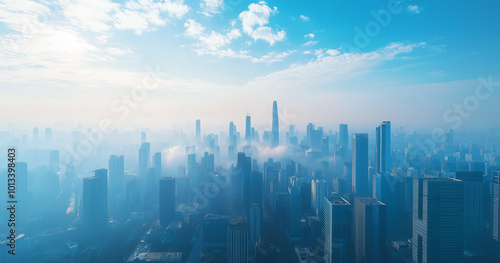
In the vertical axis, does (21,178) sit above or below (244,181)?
above

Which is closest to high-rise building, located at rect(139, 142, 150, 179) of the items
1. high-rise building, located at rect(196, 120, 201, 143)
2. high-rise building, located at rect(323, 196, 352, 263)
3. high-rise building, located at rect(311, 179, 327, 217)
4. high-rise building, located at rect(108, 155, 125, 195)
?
high-rise building, located at rect(108, 155, 125, 195)

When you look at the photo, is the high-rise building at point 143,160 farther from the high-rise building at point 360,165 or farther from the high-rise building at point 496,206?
the high-rise building at point 496,206

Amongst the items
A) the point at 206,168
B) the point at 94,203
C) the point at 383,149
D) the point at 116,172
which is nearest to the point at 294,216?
the point at 206,168

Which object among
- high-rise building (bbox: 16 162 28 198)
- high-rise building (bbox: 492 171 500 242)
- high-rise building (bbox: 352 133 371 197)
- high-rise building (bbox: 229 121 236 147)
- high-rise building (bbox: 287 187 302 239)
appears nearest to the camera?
high-rise building (bbox: 492 171 500 242)

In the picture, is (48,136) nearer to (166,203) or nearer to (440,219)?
Result: (166,203)

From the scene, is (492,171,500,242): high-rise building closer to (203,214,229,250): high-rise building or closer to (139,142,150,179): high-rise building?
(203,214,229,250): high-rise building

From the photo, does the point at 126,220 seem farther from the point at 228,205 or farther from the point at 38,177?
the point at 38,177

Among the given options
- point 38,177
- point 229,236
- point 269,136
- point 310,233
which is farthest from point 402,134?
point 38,177
